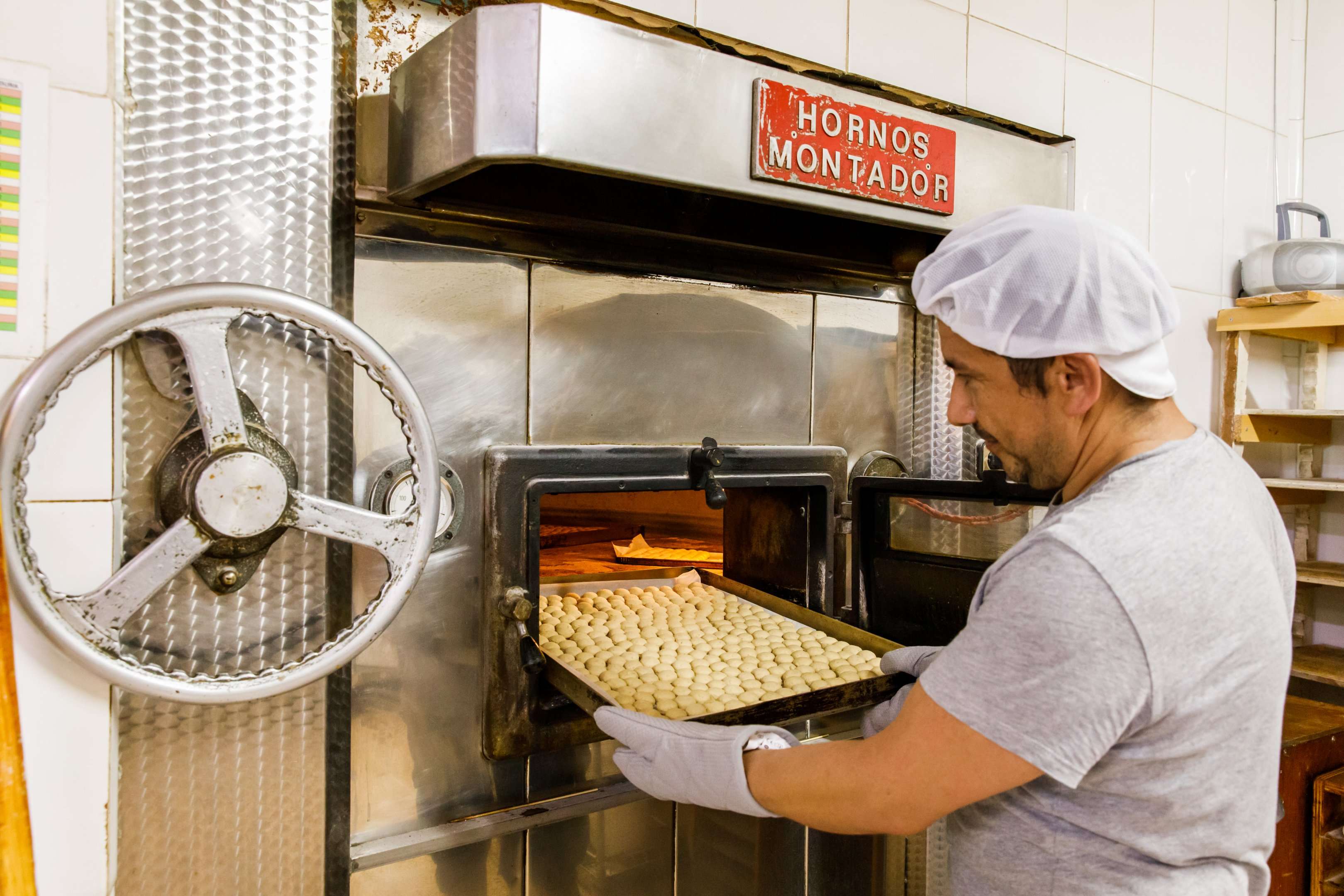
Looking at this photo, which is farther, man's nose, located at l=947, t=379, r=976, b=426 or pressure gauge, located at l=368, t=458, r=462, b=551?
pressure gauge, located at l=368, t=458, r=462, b=551

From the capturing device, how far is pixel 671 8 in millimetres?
1629

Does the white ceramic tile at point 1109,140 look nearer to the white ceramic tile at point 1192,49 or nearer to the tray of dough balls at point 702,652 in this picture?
the white ceramic tile at point 1192,49

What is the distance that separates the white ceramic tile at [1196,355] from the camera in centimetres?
264

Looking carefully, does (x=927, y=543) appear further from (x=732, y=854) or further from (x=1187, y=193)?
(x=1187, y=193)

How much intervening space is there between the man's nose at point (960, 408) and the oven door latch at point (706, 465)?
632mm

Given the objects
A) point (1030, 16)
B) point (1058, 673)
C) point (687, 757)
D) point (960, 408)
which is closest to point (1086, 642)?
point (1058, 673)

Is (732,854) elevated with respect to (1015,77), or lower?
lower

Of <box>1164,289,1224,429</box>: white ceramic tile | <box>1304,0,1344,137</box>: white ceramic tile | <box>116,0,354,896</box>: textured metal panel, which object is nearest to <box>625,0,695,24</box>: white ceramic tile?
<box>116,0,354,896</box>: textured metal panel

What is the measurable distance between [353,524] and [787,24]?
143 cm

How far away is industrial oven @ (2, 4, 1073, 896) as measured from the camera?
1.12m

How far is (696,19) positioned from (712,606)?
131 cm

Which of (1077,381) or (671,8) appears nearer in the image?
(1077,381)

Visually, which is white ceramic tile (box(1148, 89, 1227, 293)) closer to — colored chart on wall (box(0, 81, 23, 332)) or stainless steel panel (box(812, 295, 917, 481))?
stainless steel panel (box(812, 295, 917, 481))

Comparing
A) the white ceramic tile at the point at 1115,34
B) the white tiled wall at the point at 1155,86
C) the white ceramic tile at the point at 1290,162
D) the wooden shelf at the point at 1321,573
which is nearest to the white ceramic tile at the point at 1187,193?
the white tiled wall at the point at 1155,86
